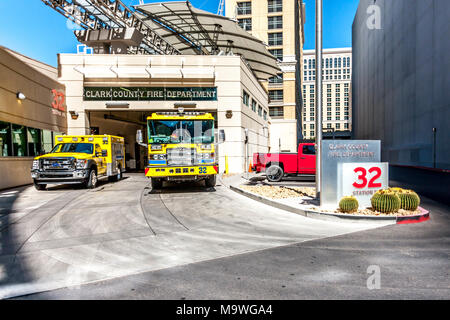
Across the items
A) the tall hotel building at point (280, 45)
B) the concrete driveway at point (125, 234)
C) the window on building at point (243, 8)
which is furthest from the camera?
the window on building at point (243, 8)

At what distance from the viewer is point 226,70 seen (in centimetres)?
2064

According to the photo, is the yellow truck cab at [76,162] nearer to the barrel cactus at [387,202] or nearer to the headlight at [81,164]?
the headlight at [81,164]

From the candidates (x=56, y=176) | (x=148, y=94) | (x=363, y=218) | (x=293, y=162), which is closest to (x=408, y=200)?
(x=363, y=218)

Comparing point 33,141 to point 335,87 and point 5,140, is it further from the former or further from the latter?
point 335,87

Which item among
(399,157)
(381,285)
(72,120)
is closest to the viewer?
(381,285)

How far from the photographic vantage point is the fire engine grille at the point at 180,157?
11562 millimetres

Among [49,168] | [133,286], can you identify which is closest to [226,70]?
[49,168]

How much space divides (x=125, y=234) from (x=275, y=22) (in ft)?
186

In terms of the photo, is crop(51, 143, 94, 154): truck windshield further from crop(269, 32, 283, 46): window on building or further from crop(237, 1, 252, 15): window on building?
crop(237, 1, 252, 15): window on building

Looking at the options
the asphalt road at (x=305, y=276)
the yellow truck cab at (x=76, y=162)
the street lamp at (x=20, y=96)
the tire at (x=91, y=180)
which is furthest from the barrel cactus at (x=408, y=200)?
the street lamp at (x=20, y=96)

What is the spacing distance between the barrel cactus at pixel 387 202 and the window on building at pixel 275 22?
177 ft

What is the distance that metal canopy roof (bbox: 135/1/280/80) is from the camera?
24.6 metres

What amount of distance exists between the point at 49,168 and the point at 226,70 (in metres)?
12.6
